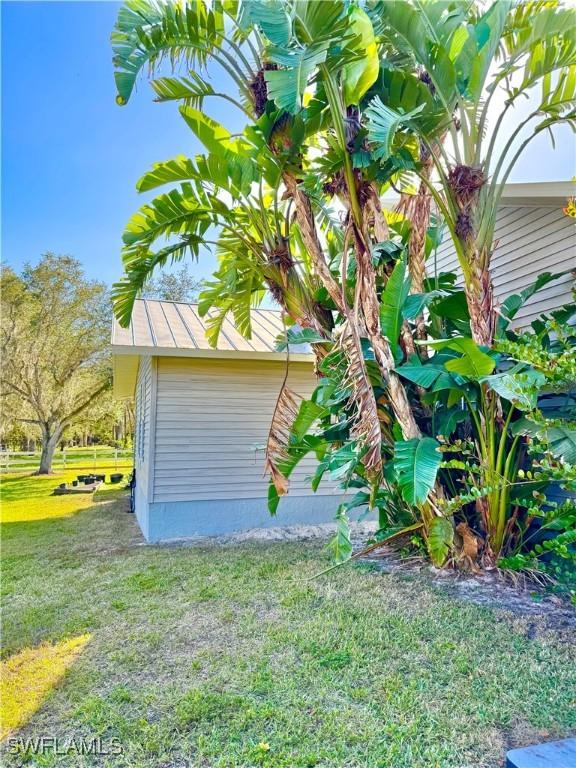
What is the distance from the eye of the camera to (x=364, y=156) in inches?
160

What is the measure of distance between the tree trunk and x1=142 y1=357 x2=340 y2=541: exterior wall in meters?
12.1

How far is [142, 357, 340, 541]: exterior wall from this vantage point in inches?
279

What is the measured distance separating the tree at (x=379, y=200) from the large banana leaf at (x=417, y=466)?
0.06 ft

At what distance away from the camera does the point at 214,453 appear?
7.40 metres

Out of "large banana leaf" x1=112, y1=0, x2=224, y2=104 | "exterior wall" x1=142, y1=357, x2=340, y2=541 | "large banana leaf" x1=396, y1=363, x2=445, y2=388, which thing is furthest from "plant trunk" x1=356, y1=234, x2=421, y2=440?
"exterior wall" x1=142, y1=357, x2=340, y2=541

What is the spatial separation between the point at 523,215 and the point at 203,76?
13.7 ft

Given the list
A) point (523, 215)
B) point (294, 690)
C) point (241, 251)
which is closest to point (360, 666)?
point (294, 690)

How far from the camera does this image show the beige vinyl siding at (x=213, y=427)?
712cm

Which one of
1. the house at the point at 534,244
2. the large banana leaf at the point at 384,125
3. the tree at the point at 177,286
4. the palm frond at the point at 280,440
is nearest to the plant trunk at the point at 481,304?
the house at the point at 534,244

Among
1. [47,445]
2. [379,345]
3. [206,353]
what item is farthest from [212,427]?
[47,445]

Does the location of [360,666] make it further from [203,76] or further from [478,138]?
[203,76]

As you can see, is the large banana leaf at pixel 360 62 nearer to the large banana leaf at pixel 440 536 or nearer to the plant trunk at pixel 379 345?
the plant trunk at pixel 379 345

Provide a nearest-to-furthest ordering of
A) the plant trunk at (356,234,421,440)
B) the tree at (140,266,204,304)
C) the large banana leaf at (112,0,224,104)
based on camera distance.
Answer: the large banana leaf at (112,0,224,104)
the plant trunk at (356,234,421,440)
the tree at (140,266,204,304)

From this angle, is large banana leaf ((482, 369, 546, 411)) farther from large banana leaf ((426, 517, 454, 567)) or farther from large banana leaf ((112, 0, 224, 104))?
large banana leaf ((112, 0, 224, 104))
